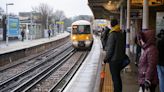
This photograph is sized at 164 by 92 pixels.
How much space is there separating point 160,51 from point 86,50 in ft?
115

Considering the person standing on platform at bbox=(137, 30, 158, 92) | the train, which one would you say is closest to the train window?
the train

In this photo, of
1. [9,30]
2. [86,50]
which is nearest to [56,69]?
[86,50]

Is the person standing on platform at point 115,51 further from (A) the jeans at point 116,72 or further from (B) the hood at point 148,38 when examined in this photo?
(B) the hood at point 148,38

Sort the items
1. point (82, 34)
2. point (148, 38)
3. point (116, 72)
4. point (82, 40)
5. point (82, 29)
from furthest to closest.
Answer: point (82, 29) → point (82, 34) → point (82, 40) → point (116, 72) → point (148, 38)

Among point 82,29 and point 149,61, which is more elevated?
point 82,29

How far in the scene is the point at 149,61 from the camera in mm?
6934

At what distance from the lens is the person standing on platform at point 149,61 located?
6.93 meters

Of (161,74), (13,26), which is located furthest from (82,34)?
(161,74)

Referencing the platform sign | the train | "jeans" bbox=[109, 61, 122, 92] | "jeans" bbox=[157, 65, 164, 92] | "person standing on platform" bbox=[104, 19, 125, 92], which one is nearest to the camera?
"jeans" bbox=[157, 65, 164, 92]

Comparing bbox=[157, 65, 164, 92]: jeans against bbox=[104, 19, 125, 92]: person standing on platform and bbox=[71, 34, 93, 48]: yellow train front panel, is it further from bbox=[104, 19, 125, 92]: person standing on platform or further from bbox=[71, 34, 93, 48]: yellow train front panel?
bbox=[71, 34, 93, 48]: yellow train front panel

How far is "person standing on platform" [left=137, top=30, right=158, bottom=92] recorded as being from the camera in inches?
273

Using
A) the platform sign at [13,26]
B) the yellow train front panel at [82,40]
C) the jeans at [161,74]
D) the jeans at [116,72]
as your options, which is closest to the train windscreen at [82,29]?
the yellow train front panel at [82,40]

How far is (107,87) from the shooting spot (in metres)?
11.9

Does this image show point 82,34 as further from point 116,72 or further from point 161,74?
point 161,74
